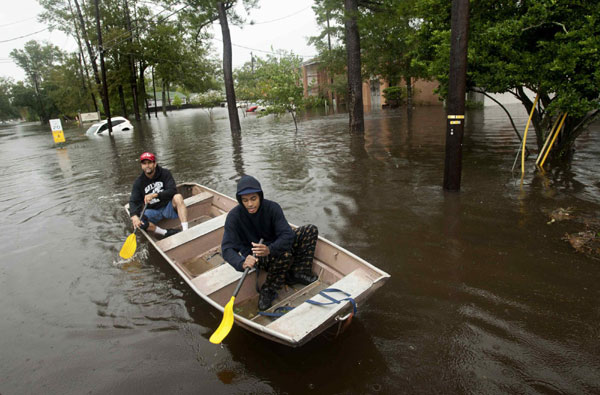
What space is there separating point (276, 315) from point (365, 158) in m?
8.46

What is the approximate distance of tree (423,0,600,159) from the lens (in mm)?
6383

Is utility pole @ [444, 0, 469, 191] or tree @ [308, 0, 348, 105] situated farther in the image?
tree @ [308, 0, 348, 105]

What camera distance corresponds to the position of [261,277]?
414 cm

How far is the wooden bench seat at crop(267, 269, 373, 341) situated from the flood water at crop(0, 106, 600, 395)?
0.39 meters

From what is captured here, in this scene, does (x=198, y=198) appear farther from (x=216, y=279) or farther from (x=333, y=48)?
(x=333, y=48)

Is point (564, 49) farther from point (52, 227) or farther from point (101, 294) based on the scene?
point (52, 227)

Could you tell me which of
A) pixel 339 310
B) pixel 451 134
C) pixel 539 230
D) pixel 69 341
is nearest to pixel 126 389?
pixel 69 341

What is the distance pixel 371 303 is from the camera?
4000 mm

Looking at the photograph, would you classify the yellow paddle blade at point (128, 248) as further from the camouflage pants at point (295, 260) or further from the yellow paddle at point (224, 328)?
the yellow paddle at point (224, 328)

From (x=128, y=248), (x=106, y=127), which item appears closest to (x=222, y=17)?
(x=106, y=127)

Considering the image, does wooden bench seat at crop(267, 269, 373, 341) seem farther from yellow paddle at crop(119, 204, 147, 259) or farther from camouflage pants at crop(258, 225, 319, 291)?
yellow paddle at crop(119, 204, 147, 259)

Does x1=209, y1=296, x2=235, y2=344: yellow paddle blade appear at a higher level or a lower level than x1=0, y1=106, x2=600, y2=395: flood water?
higher

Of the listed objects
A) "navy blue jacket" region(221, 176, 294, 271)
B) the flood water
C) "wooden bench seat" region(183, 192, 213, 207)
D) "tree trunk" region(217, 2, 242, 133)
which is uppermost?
"tree trunk" region(217, 2, 242, 133)

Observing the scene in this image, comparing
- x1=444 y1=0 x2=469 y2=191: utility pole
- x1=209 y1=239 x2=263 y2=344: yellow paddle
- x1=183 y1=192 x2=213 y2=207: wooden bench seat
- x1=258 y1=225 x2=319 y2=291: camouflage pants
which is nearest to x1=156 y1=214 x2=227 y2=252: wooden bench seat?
x1=183 y1=192 x2=213 y2=207: wooden bench seat
